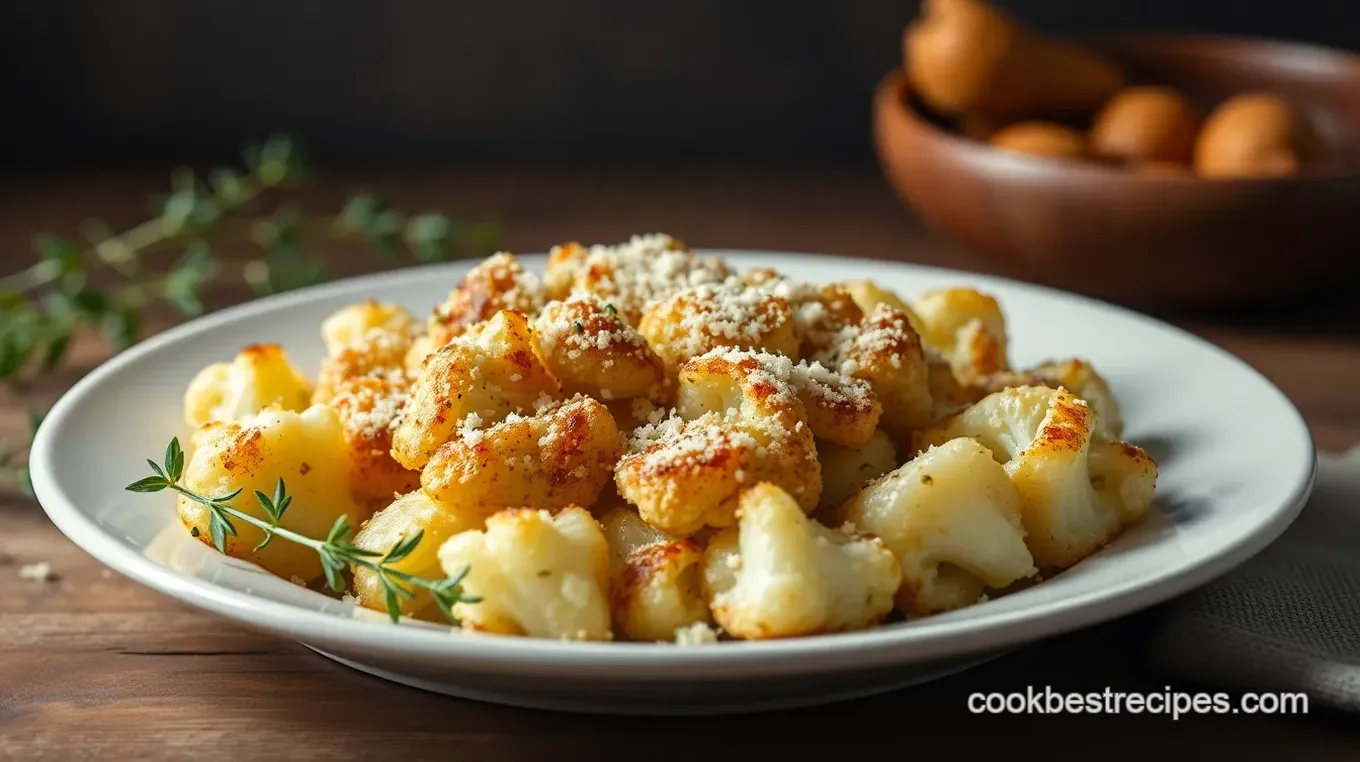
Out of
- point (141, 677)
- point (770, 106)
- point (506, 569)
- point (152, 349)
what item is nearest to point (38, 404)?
point (152, 349)

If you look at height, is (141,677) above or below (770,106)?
above

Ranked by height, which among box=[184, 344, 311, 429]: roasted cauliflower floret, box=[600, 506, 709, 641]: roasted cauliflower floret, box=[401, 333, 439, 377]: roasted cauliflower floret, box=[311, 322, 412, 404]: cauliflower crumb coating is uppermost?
box=[600, 506, 709, 641]: roasted cauliflower floret

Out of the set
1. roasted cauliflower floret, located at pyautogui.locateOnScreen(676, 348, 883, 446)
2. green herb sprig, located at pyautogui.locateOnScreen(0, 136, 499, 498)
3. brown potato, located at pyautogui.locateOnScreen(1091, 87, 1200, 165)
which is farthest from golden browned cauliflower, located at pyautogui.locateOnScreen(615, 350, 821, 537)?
brown potato, located at pyautogui.locateOnScreen(1091, 87, 1200, 165)

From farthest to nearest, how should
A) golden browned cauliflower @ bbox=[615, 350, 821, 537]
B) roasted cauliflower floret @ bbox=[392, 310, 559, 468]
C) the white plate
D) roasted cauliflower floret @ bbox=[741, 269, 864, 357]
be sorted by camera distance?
roasted cauliflower floret @ bbox=[741, 269, 864, 357], roasted cauliflower floret @ bbox=[392, 310, 559, 468], golden browned cauliflower @ bbox=[615, 350, 821, 537], the white plate

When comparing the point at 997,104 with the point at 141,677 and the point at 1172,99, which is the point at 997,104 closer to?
the point at 1172,99

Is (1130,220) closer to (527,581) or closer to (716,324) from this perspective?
(716,324)

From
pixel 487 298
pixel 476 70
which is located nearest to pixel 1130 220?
pixel 487 298

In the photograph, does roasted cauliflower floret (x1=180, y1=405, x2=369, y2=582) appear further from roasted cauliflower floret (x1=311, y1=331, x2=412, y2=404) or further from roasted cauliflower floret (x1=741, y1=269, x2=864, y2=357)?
roasted cauliflower floret (x1=741, y1=269, x2=864, y2=357)

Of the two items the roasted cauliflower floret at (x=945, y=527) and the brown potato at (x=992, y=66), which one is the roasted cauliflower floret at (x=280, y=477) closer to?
the roasted cauliflower floret at (x=945, y=527)
